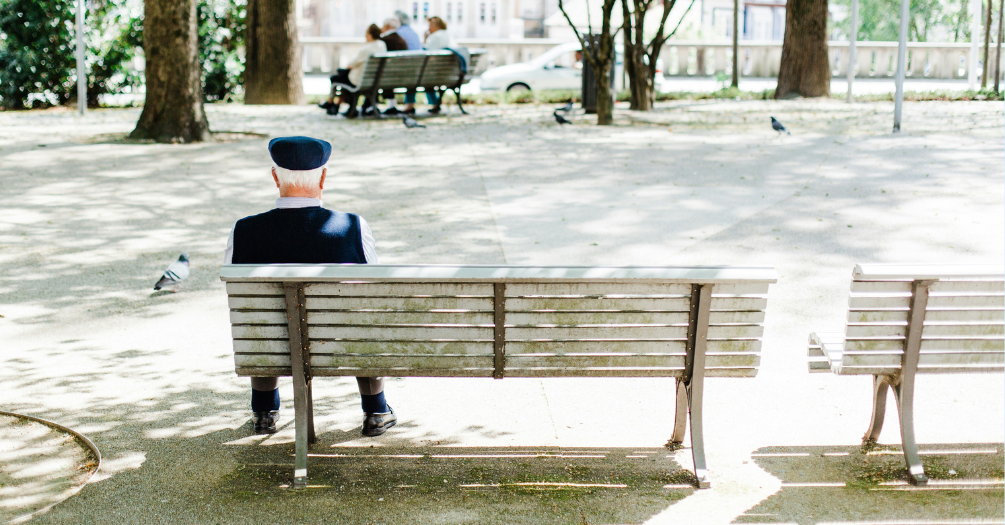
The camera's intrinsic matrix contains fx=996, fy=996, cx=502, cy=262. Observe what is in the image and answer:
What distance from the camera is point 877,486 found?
11.9 ft

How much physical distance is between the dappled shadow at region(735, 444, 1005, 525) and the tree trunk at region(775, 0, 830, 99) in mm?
17261

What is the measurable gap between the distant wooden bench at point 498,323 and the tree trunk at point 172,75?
30.5 ft

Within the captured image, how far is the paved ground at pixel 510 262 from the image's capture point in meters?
3.58

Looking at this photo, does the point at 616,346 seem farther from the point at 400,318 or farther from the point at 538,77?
the point at 538,77

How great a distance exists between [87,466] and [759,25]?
78.7 metres

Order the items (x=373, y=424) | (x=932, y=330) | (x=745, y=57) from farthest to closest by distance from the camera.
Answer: (x=745, y=57), (x=373, y=424), (x=932, y=330)

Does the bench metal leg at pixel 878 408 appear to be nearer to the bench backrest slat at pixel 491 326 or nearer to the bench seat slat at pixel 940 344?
the bench seat slat at pixel 940 344

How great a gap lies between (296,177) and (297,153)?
0.32ft

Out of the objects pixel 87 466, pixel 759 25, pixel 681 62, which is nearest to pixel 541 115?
pixel 87 466

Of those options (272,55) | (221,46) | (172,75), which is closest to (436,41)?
(272,55)

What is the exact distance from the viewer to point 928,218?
835 centimetres

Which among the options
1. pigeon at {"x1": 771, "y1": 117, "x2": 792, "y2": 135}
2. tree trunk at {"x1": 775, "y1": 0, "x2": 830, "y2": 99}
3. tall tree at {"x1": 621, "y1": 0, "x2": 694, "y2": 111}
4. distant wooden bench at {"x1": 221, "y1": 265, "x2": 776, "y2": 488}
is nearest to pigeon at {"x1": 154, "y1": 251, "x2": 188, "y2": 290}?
distant wooden bench at {"x1": 221, "y1": 265, "x2": 776, "y2": 488}

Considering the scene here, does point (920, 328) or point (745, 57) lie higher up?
point (745, 57)

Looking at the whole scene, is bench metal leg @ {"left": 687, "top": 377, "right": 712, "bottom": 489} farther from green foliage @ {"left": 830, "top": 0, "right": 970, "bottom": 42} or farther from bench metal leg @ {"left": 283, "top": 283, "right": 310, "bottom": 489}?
green foliage @ {"left": 830, "top": 0, "right": 970, "bottom": 42}
